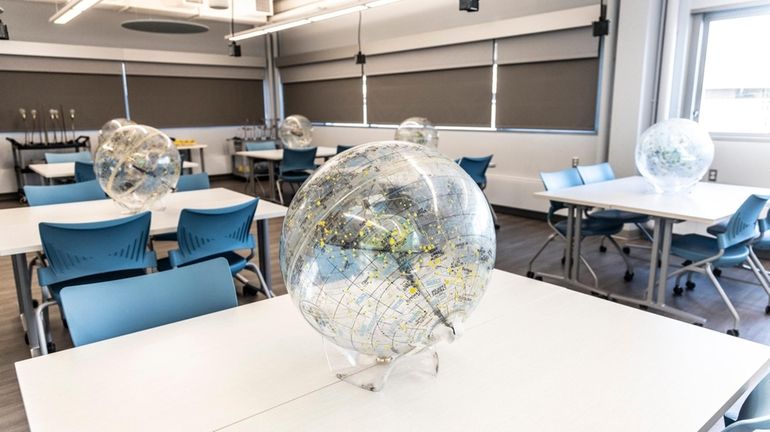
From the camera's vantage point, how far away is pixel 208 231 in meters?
2.62

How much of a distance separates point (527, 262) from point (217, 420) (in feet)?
12.0

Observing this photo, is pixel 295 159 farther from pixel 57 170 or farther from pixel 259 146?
pixel 57 170

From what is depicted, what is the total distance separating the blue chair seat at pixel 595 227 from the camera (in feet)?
12.0

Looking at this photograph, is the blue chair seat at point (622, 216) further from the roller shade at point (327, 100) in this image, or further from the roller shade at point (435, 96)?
the roller shade at point (327, 100)

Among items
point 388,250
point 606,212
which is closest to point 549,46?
point 606,212

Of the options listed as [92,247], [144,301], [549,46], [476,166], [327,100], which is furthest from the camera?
[327,100]

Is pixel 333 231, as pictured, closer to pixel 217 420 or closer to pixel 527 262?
pixel 217 420

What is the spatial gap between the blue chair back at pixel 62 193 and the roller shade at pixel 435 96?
14.8 feet

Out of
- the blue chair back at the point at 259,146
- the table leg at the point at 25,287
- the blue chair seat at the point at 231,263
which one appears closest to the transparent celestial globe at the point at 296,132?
the blue chair back at the point at 259,146

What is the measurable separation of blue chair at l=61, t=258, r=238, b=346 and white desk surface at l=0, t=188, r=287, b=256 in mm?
1067

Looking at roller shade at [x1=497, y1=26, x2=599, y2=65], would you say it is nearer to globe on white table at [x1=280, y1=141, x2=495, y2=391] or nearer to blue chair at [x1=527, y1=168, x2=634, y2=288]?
blue chair at [x1=527, y1=168, x2=634, y2=288]

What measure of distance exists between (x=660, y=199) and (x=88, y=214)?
11.3ft

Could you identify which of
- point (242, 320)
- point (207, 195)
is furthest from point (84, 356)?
point (207, 195)

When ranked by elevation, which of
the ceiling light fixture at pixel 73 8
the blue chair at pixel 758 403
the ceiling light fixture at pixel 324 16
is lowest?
the blue chair at pixel 758 403
